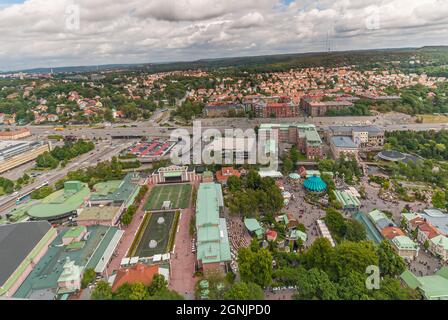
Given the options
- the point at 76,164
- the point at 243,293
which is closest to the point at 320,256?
the point at 243,293

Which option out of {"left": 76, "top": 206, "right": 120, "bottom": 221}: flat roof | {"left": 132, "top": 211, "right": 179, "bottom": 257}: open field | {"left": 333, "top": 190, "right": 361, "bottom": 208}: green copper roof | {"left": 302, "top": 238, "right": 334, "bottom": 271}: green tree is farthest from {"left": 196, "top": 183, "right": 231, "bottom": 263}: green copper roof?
{"left": 333, "top": 190, "right": 361, "bottom": 208}: green copper roof

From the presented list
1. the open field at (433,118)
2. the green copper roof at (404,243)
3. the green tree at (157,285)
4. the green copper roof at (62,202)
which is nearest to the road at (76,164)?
the green copper roof at (62,202)

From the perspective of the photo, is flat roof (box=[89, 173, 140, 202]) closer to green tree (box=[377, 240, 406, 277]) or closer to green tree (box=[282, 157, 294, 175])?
green tree (box=[282, 157, 294, 175])

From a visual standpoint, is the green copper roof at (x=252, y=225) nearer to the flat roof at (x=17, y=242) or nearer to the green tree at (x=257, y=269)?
the green tree at (x=257, y=269)

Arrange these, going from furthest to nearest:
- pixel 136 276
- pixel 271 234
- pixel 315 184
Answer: pixel 315 184
pixel 271 234
pixel 136 276

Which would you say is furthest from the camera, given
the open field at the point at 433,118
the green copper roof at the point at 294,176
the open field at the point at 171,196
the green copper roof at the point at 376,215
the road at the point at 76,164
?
the open field at the point at 433,118

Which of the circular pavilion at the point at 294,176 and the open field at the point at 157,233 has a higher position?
the circular pavilion at the point at 294,176

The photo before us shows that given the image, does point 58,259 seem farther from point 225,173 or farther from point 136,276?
point 225,173
